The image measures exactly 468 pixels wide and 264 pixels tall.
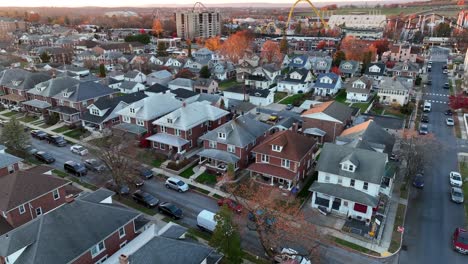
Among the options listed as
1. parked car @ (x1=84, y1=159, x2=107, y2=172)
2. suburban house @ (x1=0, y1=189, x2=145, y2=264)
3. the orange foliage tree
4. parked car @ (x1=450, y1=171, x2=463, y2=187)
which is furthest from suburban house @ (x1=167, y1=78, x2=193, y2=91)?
parked car @ (x1=450, y1=171, x2=463, y2=187)

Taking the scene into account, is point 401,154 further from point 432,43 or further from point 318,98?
point 432,43

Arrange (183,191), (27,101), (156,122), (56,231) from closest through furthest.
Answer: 1. (56,231)
2. (183,191)
3. (156,122)
4. (27,101)

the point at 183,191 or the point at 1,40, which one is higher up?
the point at 1,40

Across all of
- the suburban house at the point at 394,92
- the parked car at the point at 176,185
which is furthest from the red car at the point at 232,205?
the suburban house at the point at 394,92

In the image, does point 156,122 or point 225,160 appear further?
point 156,122

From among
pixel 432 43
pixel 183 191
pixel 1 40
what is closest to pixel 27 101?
pixel 183 191

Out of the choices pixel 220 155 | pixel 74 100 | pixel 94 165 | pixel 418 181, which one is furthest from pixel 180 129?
pixel 418 181

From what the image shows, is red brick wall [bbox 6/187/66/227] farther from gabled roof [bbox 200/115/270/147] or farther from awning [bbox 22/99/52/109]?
awning [bbox 22/99/52/109]

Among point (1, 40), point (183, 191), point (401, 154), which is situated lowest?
point (183, 191)
